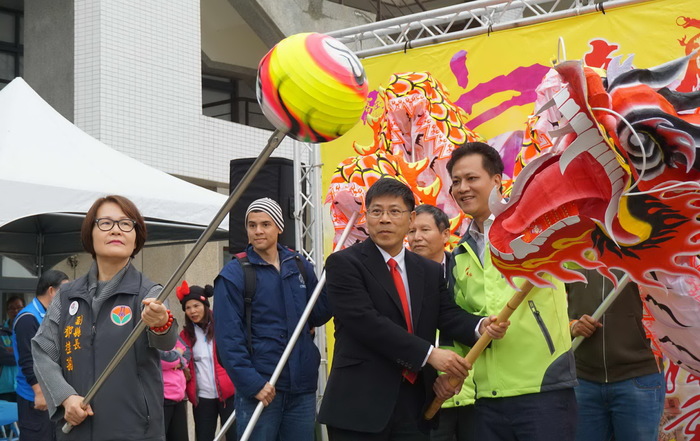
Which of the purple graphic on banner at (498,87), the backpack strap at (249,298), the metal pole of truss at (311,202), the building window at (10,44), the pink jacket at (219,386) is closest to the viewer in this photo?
the backpack strap at (249,298)

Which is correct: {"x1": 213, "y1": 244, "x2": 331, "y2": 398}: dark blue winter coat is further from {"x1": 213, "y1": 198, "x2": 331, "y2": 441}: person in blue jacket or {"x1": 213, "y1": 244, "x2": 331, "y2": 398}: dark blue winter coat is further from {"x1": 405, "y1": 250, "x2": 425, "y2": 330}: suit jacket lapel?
{"x1": 405, "y1": 250, "x2": 425, "y2": 330}: suit jacket lapel

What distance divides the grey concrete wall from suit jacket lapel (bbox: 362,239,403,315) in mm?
7307

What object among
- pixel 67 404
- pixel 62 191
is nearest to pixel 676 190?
pixel 67 404

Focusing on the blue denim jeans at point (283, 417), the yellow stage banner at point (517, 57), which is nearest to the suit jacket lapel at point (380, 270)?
the blue denim jeans at point (283, 417)

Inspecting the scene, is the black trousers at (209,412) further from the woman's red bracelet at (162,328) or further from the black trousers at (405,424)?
the woman's red bracelet at (162,328)

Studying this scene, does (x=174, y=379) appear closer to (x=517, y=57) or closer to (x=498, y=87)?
(x=498, y=87)

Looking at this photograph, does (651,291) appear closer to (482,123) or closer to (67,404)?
(67,404)

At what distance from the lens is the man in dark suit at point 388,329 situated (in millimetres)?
3086

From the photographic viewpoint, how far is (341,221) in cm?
523

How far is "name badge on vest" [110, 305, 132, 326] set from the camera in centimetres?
308

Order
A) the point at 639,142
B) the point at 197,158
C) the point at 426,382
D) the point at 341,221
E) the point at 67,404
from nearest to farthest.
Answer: the point at 639,142 → the point at 67,404 → the point at 426,382 → the point at 341,221 → the point at 197,158

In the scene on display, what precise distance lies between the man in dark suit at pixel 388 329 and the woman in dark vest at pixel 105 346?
0.61m

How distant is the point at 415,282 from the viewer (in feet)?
10.9

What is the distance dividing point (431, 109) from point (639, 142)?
3206 mm
